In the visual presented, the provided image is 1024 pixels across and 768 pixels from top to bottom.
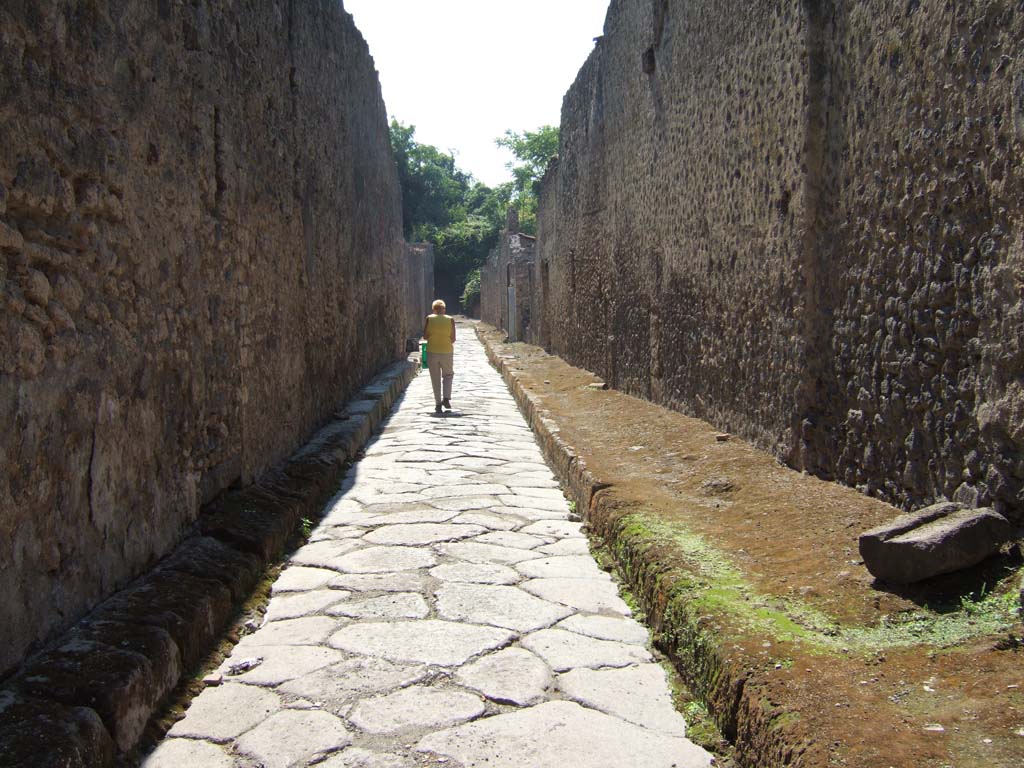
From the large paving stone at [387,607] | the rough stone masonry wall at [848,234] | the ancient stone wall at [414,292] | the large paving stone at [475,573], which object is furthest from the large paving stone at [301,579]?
the ancient stone wall at [414,292]

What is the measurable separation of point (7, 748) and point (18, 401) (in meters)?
0.85

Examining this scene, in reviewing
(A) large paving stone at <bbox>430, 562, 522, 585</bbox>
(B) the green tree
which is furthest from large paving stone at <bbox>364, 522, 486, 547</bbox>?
(B) the green tree

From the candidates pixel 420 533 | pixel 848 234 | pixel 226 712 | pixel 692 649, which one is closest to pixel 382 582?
pixel 420 533

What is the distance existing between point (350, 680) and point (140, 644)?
631 mm

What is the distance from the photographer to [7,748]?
6.57 ft

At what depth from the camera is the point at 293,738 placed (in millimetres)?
2547

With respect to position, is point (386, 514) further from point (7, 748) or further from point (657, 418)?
point (7, 748)

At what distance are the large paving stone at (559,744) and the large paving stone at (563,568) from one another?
1384 millimetres

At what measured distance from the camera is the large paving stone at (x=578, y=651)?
310cm

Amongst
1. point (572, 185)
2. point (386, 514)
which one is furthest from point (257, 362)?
point (572, 185)

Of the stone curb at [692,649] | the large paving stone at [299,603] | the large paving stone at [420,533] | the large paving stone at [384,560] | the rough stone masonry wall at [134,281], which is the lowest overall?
the large paving stone at [299,603]

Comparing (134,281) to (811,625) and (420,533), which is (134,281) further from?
(811,625)

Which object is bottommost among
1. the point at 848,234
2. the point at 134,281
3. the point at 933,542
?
the point at 933,542

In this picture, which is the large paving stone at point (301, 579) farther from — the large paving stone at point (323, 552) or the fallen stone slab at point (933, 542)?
the fallen stone slab at point (933, 542)
